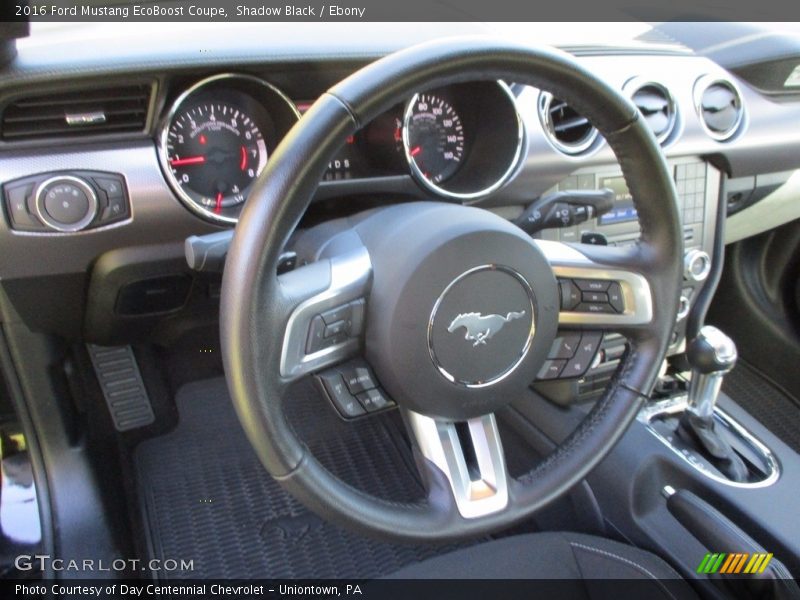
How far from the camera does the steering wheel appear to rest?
849 mm

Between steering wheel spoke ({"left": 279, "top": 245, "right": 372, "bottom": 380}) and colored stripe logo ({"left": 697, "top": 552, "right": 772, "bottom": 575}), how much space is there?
2.46ft

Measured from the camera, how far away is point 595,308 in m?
1.12

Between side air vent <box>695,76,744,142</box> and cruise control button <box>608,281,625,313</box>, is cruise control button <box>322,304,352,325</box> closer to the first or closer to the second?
cruise control button <box>608,281,625,313</box>

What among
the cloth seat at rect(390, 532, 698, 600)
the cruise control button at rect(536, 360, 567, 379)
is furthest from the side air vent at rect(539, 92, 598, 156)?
the cloth seat at rect(390, 532, 698, 600)

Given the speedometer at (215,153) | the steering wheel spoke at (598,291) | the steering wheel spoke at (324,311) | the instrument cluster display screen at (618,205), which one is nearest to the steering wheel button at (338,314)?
the steering wheel spoke at (324,311)

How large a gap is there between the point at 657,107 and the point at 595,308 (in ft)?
2.69

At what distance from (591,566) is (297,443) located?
0.66m

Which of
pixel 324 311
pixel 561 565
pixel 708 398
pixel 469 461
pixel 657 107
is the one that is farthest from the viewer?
pixel 657 107

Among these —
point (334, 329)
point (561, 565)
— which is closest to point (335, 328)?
point (334, 329)

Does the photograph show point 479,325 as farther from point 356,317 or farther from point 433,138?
point 433,138

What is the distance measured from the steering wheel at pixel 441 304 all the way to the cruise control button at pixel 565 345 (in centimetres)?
4

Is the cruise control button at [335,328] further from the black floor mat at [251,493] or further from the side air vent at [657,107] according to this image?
the side air vent at [657,107]
